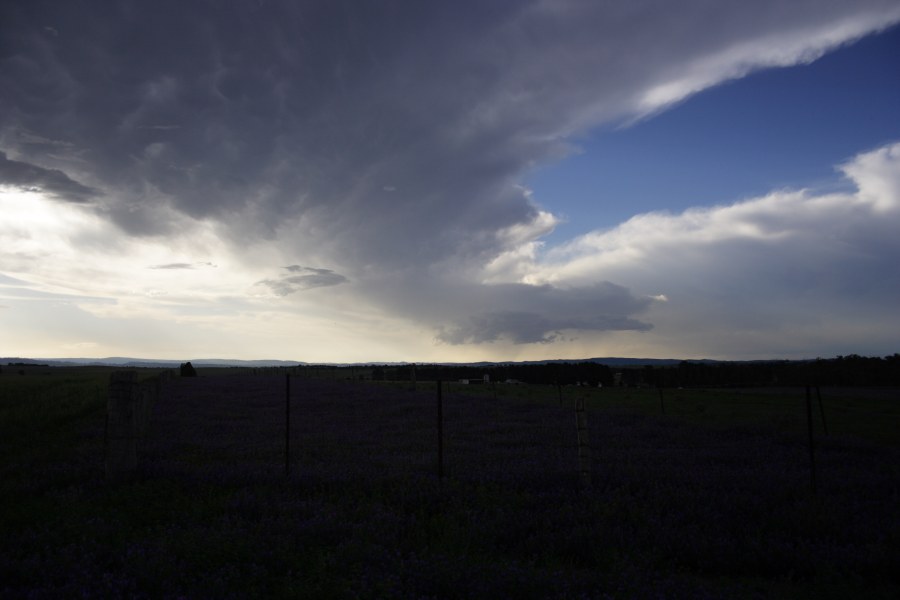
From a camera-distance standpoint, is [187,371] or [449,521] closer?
[449,521]

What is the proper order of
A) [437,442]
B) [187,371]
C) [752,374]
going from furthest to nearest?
[187,371]
[752,374]
[437,442]

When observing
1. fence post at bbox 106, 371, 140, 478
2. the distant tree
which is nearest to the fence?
fence post at bbox 106, 371, 140, 478

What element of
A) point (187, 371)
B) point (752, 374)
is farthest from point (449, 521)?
point (187, 371)

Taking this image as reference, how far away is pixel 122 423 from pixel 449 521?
6.56m

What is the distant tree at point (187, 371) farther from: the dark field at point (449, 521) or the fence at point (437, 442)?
the dark field at point (449, 521)

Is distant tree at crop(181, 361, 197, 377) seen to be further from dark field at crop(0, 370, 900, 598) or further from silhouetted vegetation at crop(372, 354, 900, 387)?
dark field at crop(0, 370, 900, 598)

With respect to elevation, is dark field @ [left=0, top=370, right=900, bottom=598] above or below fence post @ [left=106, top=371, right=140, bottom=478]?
below

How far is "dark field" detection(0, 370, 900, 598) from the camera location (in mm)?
5543

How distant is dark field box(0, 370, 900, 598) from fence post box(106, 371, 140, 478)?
412mm

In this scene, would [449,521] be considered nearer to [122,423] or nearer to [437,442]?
[122,423]

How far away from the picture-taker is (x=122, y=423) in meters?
10.3

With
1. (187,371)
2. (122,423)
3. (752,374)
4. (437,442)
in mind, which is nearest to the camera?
(122,423)

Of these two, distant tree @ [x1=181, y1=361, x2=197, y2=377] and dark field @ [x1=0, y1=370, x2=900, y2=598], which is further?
distant tree @ [x1=181, y1=361, x2=197, y2=377]

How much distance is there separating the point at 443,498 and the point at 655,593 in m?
4.05
